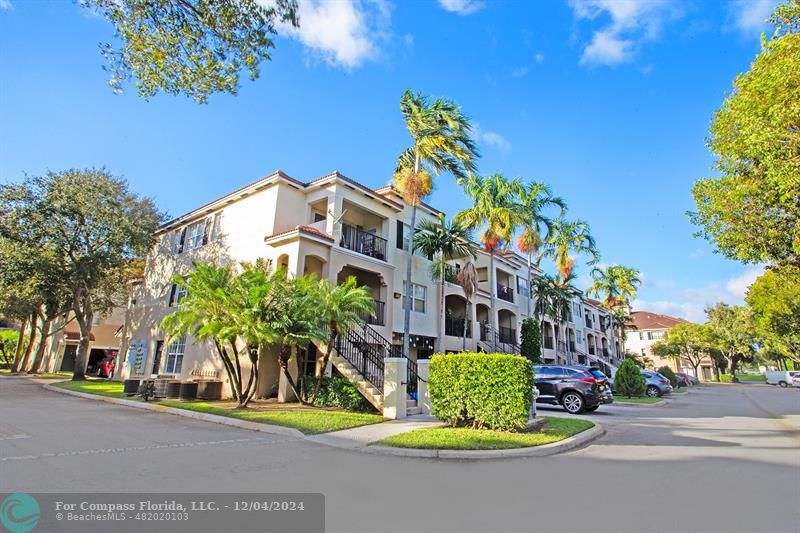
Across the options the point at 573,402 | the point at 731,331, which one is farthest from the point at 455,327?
the point at 731,331

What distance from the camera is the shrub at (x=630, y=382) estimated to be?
25938mm

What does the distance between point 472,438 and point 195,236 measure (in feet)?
64.5

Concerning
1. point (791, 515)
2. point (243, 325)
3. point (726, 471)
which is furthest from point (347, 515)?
point (243, 325)

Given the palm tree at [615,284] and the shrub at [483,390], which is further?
the palm tree at [615,284]

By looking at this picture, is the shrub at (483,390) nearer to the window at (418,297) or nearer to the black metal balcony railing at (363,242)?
the black metal balcony railing at (363,242)

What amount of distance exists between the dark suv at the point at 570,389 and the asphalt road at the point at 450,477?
249 inches

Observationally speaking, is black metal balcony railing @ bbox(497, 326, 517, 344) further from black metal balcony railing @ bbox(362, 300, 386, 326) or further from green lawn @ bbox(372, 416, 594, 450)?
green lawn @ bbox(372, 416, 594, 450)

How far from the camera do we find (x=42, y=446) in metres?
7.71

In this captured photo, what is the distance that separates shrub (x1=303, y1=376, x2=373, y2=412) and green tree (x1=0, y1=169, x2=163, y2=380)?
17.3 metres

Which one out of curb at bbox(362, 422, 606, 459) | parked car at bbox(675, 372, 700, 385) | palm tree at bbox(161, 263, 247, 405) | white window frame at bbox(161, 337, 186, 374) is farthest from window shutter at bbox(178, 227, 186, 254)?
parked car at bbox(675, 372, 700, 385)

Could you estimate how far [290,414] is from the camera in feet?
40.5

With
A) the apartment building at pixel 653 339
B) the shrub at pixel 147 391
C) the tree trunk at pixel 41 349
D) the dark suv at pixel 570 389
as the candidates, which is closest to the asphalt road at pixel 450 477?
the shrub at pixel 147 391

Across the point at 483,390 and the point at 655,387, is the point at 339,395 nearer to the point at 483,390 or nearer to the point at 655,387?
the point at 483,390

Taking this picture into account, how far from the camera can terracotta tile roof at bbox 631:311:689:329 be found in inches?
3049
